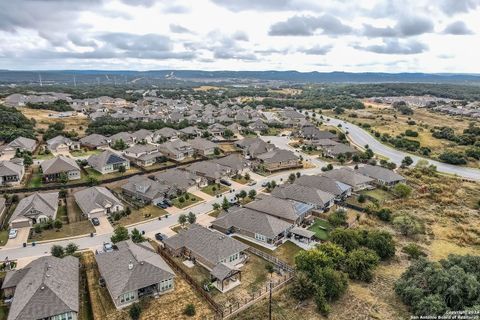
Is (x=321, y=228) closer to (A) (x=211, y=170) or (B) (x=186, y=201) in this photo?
(B) (x=186, y=201)

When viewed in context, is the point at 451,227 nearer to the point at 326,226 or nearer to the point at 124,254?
the point at 326,226

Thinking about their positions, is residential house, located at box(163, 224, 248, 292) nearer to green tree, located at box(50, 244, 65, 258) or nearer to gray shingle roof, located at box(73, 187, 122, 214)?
green tree, located at box(50, 244, 65, 258)

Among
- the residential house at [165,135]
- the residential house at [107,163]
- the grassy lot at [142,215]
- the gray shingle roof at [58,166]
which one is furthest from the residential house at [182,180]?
the residential house at [165,135]

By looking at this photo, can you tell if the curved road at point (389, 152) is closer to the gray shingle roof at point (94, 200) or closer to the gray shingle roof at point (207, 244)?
the gray shingle roof at point (207, 244)

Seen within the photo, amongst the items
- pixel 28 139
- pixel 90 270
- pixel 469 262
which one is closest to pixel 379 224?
pixel 469 262

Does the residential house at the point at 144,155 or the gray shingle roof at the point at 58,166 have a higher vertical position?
the gray shingle roof at the point at 58,166

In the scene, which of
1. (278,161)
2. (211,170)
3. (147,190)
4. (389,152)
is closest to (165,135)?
(211,170)
